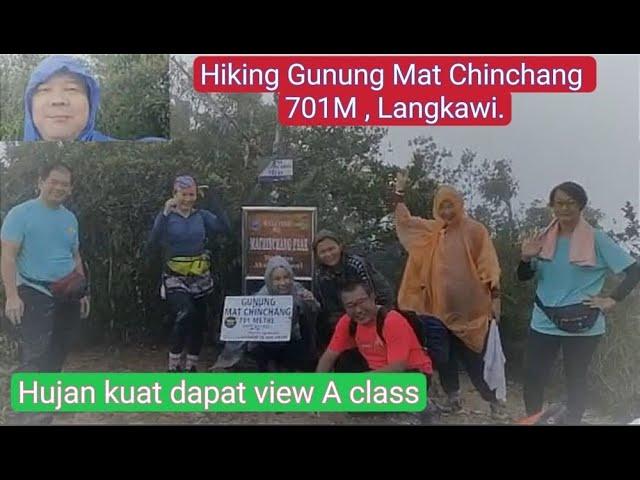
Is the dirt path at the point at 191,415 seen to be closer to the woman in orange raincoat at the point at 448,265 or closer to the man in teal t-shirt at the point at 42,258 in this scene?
the man in teal t-shirt at the point at 42,258

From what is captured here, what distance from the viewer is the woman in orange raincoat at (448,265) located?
11.9 feet

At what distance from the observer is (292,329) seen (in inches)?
144

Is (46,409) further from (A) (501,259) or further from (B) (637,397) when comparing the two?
(B) (637,397)

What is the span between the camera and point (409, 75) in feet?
11.9

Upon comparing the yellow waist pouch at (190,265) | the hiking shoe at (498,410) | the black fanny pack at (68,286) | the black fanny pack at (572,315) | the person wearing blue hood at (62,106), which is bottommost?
the hiking shoe at (498,410)

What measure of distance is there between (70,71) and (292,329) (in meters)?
1.52

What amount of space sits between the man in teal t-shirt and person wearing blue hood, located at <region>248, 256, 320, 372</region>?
0.83 meters

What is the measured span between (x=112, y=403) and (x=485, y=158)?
6.63 ft

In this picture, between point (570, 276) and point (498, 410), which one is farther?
point (498, 410)

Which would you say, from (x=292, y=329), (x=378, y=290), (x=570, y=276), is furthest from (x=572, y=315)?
(x=292, y=329)

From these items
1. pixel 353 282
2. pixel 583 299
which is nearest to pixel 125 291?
pixel 353 282

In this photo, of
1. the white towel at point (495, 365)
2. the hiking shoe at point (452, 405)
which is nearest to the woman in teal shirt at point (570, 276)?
the white towel at point (495, 365)

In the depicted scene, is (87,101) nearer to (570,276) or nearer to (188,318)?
(188,318)

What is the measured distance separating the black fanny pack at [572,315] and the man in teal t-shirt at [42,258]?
2.10 meters
